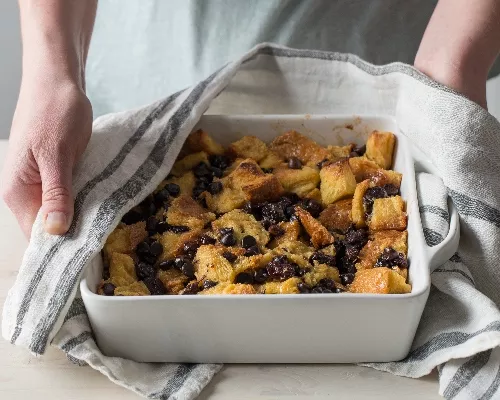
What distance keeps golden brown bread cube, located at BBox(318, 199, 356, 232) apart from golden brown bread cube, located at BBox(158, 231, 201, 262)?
0.89ft

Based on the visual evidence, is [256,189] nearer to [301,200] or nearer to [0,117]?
[301,200]

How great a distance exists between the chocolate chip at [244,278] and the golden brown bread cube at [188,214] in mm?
205

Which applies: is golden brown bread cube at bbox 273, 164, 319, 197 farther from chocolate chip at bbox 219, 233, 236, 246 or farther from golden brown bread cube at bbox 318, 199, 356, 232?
chocolate chip at bbox 219, 233, 236, 246

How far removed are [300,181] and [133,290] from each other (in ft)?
1.66

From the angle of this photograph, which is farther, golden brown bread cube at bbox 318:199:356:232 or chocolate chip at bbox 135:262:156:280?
golden brown bread cube at bbox 318:199:356:232

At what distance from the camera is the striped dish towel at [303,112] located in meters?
1.47

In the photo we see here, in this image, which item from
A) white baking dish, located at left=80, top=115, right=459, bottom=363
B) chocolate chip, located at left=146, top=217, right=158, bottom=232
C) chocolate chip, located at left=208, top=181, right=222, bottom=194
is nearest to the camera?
white baking dish, located at left=80, top=115, right=459, bottom=363

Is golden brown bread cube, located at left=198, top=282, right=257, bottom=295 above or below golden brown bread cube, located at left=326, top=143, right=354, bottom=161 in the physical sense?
above

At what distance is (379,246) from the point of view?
1.64 m

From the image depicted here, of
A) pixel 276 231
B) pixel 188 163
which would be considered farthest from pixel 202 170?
pixel 276 231

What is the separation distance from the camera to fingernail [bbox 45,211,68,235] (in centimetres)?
157

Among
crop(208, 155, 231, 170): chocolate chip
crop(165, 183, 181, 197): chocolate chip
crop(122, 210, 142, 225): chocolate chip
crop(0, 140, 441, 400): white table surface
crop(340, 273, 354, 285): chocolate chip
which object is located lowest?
crop(0, 140, 441, 400): white table surface

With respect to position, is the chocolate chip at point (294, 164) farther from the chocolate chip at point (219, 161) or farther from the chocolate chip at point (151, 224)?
the chocolate chip at point (151, 224)

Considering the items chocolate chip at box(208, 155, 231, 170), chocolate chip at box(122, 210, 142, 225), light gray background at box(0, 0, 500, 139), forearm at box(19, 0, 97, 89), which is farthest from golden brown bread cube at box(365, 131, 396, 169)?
light gray background at box(0, 0, 500, 139)
